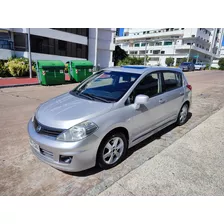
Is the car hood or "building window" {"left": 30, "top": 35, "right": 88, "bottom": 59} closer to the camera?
the car hood

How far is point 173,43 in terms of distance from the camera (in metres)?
53.8

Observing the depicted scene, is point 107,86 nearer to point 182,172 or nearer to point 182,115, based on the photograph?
point 182,172

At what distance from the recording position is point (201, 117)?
5512mm

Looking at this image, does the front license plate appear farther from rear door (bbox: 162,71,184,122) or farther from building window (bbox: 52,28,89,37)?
building window (bbox: 52,28,89,37)

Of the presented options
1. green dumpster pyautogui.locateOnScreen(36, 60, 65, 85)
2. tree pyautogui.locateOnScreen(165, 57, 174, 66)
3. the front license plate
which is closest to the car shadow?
the front license plate

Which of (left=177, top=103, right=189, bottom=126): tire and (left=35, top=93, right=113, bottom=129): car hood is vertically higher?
(left=35, top=93, right=113, bottom=129): car hood

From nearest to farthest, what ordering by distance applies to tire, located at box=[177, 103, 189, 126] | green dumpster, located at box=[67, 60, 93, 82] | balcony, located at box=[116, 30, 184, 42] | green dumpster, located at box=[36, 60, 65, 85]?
tire, located at box=[177, 103, 189, 126]
green dumpster, located at box=[36, 60, 65, 85]
green dumpster, located at box=[67, 60, 93, 82]
balcony, located at box=[116, 30, 184, 42]

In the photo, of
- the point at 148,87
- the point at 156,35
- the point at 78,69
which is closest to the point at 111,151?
the point at 148,87

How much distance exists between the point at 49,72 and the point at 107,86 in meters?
8.33

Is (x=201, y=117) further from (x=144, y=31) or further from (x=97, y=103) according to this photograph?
(x=144, y=31)

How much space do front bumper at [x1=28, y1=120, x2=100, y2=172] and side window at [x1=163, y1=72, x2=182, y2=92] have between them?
2120 millimetres

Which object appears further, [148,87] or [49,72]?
[49,72]

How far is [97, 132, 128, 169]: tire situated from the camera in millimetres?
2641

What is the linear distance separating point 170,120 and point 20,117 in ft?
13.0
